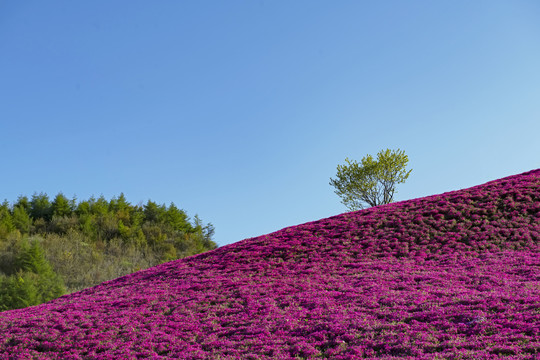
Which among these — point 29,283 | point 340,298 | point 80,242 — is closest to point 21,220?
point 80,242

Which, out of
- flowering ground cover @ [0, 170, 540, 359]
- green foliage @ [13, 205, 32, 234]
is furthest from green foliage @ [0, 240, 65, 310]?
green foliage @ [13, 205, 32, 234]

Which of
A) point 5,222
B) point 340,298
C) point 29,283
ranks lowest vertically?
point 340,298

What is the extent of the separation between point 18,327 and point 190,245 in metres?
31.3

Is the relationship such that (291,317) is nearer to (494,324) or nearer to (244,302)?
(244,302)

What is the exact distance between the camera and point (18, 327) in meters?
17.3

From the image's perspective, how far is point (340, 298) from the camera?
1725 cm

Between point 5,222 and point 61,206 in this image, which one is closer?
point 5,222

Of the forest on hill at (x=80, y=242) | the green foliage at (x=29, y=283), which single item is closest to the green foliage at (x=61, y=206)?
the forest on hill at (x=80, y=242)

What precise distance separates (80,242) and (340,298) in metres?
32.6

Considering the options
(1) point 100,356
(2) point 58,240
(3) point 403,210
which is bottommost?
(1) point 100,356

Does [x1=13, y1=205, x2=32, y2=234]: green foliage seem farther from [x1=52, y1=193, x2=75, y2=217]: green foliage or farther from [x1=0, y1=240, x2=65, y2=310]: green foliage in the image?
[x1=0, y1=240, x2=65, y2=310]: green foliage

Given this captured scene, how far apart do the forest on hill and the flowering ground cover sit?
9.48 meters

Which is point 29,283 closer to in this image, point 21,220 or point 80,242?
point 80,242

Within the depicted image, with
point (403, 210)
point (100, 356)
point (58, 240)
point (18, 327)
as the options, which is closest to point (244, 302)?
point (100, 356)
